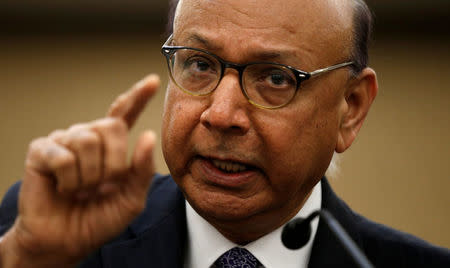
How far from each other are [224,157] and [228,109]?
0.45 ft

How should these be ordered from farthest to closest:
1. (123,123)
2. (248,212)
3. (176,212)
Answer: (176,212), (248,212), (123,123)

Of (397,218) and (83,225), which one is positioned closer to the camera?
(83,225)

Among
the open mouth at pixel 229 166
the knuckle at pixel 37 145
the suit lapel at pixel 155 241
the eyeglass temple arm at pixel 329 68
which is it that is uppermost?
the knuckle at pixel 37 145

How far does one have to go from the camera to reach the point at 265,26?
58.7 inches

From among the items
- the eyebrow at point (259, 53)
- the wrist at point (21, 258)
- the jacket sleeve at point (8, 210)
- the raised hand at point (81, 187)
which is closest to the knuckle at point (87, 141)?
the raised hand at point (81, 187)

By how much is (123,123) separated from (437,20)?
4.19 metres

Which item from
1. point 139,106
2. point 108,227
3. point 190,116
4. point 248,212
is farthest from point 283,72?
point 108,227

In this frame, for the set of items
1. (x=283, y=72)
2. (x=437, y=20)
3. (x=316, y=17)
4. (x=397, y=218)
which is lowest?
(x=397, y=218)

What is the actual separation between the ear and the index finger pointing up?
2.82 ft

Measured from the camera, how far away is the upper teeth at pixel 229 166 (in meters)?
1.49

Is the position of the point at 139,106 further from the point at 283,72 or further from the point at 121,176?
the point at 283,72

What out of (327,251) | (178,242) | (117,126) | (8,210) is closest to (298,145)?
(327,251)

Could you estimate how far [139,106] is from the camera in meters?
1.13

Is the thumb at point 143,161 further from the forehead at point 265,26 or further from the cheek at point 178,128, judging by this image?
the forehead at point 265,26
